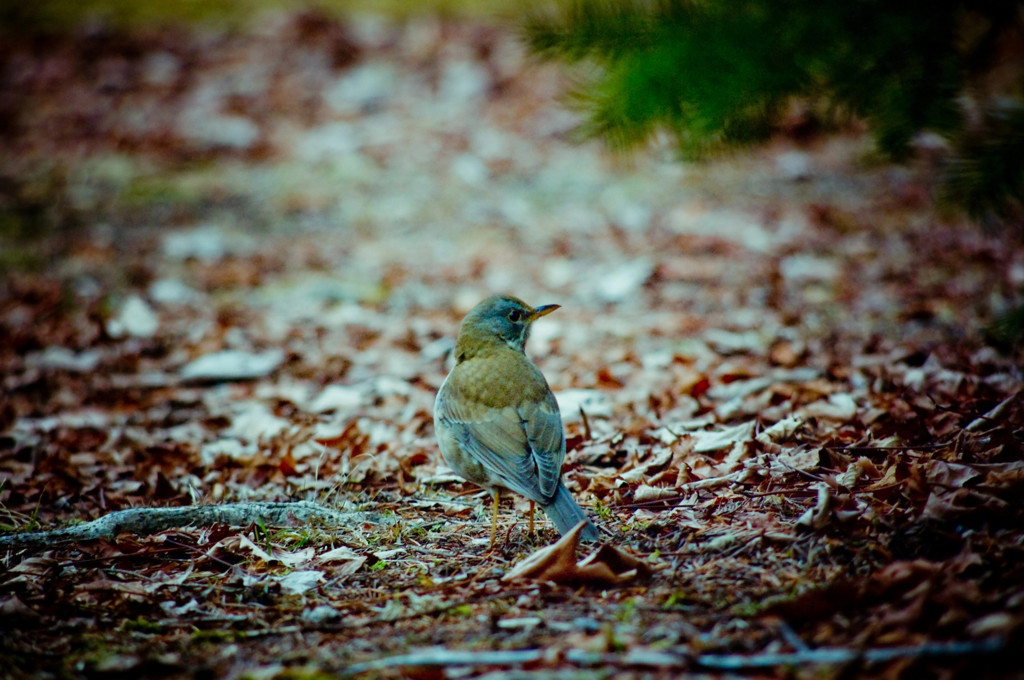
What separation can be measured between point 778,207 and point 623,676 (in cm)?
785

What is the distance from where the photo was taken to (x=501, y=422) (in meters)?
4.05

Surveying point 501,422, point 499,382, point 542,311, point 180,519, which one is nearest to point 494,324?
Answer: point 542,311

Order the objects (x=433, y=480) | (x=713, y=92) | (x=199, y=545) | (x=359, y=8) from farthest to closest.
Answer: (x=359, y=8), (x=433, y=480), (x=199, y=545), (x=713, y=92)

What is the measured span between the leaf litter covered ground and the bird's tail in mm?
195

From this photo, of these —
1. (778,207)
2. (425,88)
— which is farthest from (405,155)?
(778,207)

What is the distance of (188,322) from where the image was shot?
24.9 feet

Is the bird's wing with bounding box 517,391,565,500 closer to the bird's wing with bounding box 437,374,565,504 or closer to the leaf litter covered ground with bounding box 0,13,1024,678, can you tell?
the bird's wing with bounding box 437,374,565,504

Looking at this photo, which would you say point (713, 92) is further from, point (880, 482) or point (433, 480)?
point (433, 480)

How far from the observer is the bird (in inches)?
140

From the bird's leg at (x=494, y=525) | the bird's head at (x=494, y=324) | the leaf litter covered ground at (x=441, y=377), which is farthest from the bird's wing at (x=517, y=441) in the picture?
the bird's head at (x=494, y=324)

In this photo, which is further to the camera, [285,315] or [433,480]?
[285,315]

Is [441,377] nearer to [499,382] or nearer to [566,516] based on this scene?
[499,382]

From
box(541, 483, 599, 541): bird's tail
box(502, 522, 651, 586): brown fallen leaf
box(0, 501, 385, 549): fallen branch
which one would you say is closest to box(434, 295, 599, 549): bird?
box(541, 483, 599, 541): bird's tail

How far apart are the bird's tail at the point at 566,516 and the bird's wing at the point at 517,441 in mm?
40
